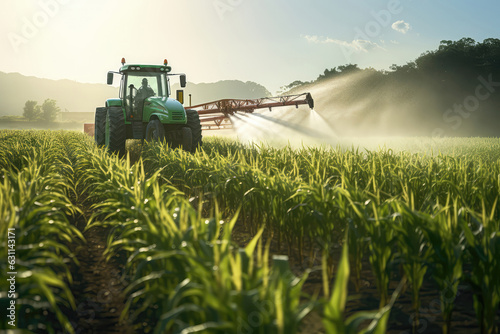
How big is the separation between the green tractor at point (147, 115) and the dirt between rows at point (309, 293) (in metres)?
6.04

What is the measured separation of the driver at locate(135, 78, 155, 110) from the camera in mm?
11273

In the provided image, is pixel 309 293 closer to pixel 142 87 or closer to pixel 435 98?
pixel 142 87

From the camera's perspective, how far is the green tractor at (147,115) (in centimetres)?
1021

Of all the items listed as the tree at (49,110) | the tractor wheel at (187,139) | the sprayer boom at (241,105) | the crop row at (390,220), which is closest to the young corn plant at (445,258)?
the crop row at (390,220)

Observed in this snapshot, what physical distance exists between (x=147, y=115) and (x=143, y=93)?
78cm

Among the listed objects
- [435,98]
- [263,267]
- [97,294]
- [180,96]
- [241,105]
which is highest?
[435,98]

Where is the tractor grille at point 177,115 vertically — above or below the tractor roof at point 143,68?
below

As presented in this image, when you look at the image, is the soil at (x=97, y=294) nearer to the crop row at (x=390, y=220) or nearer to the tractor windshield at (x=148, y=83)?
the crop row at (x=390, y=220)

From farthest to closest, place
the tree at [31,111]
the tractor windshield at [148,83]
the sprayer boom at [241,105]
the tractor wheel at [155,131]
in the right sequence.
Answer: the tree at [31,111]
the sprayer boom at [241,105]
the tractor windshield at [148,83]
the tractor wheel at [155,131]

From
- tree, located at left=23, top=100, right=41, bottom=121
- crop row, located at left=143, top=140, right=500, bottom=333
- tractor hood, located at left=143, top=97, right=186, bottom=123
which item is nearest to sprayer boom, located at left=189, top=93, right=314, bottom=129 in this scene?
tractor hood, located at left=143, top=97, right=186, bottom=123

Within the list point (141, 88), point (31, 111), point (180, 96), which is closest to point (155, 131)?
point (180, 96)

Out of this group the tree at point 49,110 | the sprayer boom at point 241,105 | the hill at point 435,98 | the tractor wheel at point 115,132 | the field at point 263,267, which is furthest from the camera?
the tree at point 49,110

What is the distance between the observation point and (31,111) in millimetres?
109250

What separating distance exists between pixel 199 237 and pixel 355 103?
40.5 m
